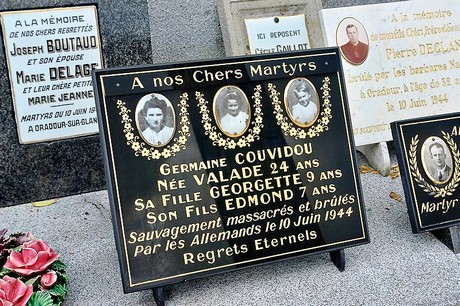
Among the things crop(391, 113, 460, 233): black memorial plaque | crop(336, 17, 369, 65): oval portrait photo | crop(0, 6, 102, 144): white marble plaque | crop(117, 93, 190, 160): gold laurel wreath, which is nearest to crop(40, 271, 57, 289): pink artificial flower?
crop(117, 93, 190, 160): gold laurel wreath

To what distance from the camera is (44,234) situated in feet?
8.89

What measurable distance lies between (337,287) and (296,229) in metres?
0.30

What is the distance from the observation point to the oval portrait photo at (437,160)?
247 cm

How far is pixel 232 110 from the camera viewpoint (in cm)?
221

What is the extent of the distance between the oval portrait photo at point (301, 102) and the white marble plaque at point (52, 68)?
4.84ft

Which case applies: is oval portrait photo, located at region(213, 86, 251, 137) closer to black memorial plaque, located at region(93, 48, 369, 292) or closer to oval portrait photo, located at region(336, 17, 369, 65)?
black memorial plaque, located at region(93, 48, 369, 292)

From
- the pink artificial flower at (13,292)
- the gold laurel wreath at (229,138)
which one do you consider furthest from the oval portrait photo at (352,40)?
the pink artificial flower at (13,292)

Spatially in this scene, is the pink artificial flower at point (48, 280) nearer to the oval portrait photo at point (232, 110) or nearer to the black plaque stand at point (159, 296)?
the black plaque stand at point (159, 296)

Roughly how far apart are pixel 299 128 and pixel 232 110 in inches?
12.5

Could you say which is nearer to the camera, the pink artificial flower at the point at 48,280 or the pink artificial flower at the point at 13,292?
the pink artificial flower at the point at 13,292

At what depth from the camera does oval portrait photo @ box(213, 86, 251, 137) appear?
2184 mm

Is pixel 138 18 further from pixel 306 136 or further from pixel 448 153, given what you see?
pixel 448 153

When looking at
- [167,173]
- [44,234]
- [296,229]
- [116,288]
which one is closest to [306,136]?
[296,229]

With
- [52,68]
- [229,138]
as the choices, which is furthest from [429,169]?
[52,68]
